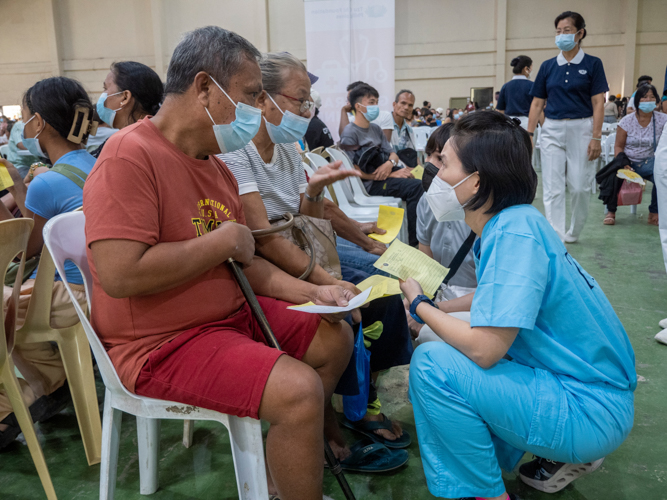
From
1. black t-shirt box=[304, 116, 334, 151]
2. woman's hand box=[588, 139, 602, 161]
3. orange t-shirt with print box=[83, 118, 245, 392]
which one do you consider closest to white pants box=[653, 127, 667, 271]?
woman's hand box=[588, 139, 602, 161]

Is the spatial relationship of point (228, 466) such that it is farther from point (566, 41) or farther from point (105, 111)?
point (566, 41)

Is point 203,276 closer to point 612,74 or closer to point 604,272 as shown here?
point 604,272

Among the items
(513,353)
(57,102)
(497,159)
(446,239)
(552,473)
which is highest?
(57,102)

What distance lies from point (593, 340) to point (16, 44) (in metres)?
18.4

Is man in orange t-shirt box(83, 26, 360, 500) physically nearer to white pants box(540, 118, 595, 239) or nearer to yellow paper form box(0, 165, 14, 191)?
yellow paper form box(0, 165, 14, 191)

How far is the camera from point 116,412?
4.74ft

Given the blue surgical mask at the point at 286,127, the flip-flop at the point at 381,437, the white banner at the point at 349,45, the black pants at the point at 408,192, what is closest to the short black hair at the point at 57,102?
the blue surgical mask at the point at 286,127

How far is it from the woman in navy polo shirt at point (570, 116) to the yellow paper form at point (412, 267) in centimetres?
351

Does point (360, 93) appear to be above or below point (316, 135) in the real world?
above

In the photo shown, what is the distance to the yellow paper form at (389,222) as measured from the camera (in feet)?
8.41

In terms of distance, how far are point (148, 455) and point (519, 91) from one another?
652 cm

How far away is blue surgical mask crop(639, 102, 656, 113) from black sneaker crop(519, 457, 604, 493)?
498 cm

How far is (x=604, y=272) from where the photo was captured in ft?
13.1

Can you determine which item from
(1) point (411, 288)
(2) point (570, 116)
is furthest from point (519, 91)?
(1) point (411, 288)
